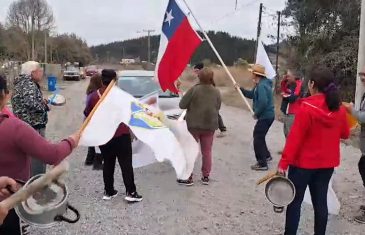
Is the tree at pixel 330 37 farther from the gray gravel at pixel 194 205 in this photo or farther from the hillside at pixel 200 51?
the hillside at pixel 200 51

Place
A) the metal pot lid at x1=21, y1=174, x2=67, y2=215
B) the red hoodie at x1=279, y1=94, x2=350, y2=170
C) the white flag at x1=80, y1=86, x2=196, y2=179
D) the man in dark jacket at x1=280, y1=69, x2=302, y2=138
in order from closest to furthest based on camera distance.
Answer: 1. the metal pot lid at x1=21, y1=174, x2=67, y2=215
2. the red hoodie at x1=279, y1=94, x2=350, y2=170
3. the white flag at x1=80, y1=86, x2=196, y2=179
4. the man in dark jacket at x1=280, y1=69, x2=302, y2=138

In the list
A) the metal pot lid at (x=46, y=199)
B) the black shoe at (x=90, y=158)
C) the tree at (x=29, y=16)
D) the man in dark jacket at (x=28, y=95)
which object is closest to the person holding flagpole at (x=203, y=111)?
the black shoe at (x=90, y=158)

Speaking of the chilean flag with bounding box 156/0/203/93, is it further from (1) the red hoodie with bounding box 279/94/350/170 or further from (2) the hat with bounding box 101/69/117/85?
(1) the red hoodie with bounding box 279/94/350/170

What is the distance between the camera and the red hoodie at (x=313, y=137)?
175 inches

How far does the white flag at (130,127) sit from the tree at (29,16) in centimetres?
6073

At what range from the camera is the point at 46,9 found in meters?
70.3

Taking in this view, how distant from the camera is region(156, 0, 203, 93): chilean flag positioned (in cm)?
753

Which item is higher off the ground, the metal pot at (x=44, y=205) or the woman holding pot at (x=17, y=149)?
the woman holding pot at (x=17, y=149)

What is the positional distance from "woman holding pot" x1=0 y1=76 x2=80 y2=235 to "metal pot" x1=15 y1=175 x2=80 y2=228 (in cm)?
44

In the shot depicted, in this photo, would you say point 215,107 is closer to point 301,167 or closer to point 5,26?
point 301,167

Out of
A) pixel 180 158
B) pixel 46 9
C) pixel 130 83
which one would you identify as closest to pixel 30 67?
pixel 180 158

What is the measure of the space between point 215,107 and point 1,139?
4.62 metres

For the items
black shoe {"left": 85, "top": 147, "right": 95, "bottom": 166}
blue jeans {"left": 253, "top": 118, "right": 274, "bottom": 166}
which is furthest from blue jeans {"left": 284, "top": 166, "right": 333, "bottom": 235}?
black shoe {"left": 85, "top": 147, "right": 95, "bottom": 166}

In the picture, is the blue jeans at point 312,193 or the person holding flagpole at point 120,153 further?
the person holding flagpole at point 120,153
